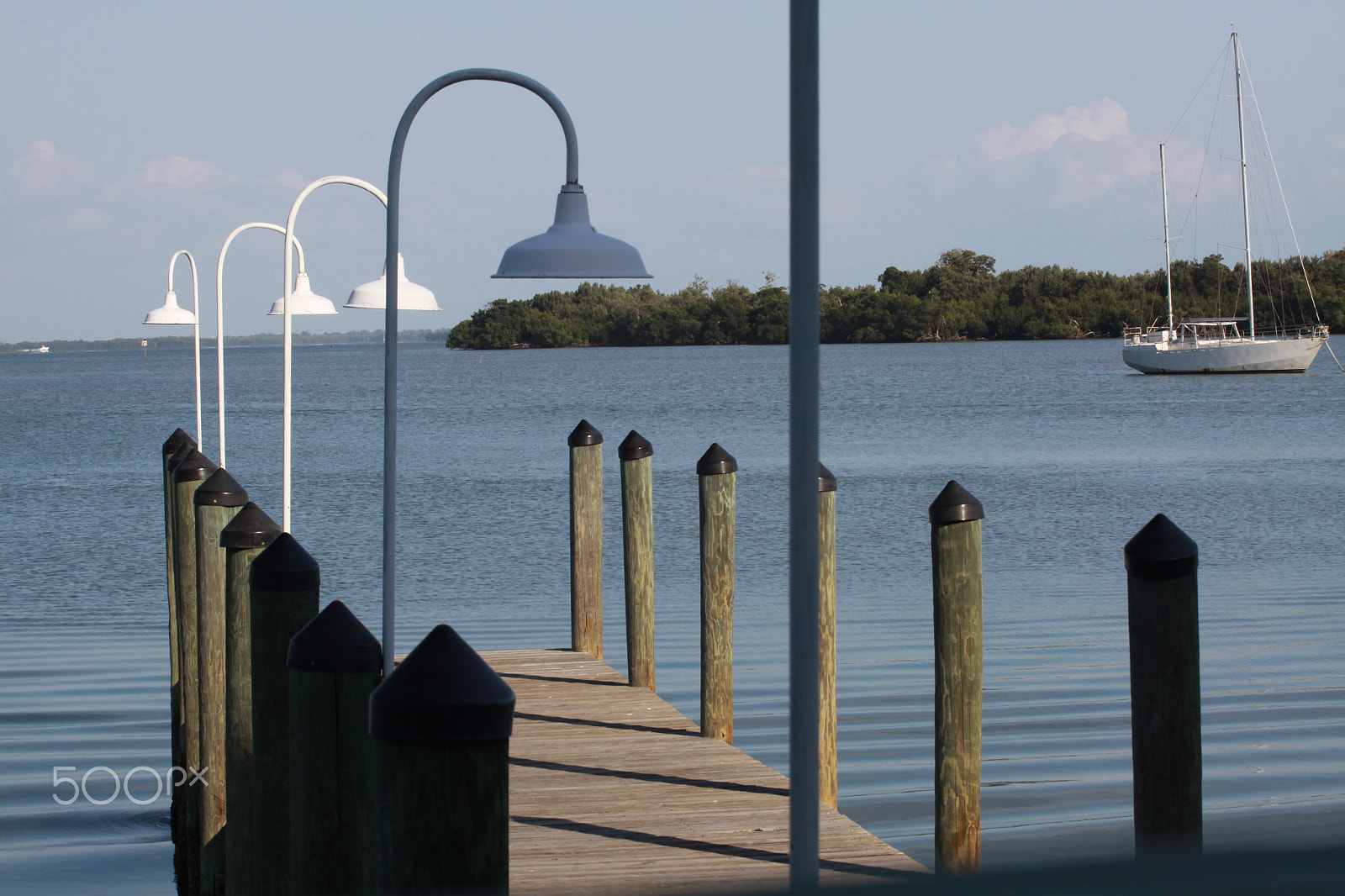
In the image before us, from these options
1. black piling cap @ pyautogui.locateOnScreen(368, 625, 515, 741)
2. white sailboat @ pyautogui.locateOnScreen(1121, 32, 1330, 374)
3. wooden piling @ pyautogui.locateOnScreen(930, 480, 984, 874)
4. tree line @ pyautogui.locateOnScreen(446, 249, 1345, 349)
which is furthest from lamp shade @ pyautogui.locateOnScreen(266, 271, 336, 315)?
tree line @ pyautogui.locateOnScreen(446, 249, 1345, 349)

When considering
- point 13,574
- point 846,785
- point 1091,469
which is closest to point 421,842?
point 846,785

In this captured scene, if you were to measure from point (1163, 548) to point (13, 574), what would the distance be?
18.7 meters

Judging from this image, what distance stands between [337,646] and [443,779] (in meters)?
0.87

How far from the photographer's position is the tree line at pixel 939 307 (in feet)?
317

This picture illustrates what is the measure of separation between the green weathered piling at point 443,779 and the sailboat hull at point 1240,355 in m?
67.9

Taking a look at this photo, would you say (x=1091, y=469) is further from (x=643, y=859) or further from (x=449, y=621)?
(x=643, y=859)

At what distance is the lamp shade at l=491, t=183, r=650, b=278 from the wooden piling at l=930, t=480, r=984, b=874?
4.72 ft

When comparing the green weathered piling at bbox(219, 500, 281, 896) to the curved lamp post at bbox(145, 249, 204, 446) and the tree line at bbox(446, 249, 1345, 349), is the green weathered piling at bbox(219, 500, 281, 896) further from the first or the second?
the tree line at bbox(446, 249, 1345, 349)

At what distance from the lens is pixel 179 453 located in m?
8.68

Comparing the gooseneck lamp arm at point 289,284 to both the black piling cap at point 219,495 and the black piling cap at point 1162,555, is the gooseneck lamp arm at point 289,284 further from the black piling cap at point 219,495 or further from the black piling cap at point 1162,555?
the black piling cap at point 1162,555

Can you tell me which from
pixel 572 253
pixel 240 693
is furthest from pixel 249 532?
pixel 572 253

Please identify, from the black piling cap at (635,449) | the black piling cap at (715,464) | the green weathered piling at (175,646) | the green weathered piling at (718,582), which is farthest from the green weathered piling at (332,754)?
the green weathered piling at (175,646)

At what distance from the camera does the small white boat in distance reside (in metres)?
64.0

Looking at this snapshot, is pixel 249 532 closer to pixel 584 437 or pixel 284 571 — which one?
pixel 284 571
